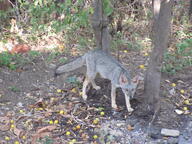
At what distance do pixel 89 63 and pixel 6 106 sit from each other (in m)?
1.55

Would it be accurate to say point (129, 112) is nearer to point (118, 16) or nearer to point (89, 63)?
point (89, 63)

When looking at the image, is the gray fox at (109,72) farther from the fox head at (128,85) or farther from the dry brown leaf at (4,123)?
the dry brown leaf at (4,123)

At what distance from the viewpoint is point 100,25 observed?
5.70 meters

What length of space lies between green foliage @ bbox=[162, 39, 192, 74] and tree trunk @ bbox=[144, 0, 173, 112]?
1.61 m

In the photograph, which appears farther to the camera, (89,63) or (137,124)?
(89,63)

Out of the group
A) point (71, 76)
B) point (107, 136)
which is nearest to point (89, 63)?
point (71, 76)

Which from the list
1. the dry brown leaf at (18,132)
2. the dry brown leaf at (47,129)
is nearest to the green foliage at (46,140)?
the dry brown leaf at (47,129)

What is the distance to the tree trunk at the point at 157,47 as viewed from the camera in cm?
470

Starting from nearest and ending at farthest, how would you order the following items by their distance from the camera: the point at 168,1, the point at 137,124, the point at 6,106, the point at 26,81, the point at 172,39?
the point at 168,1
the point at 137,124
the point at 6,106
the point at 26,81
the point at 172,39

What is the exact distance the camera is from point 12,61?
7.02 m

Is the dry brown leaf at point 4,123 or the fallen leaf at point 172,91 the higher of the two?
the fallen leaf at point 172,91

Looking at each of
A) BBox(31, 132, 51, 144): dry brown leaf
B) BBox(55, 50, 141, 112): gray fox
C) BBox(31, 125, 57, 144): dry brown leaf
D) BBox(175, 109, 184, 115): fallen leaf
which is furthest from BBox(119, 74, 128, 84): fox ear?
BBox(31, 132, 51, 144): dry brown leaf

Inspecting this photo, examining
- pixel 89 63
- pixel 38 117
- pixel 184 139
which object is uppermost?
pixel 89 63

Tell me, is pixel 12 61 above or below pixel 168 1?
below
